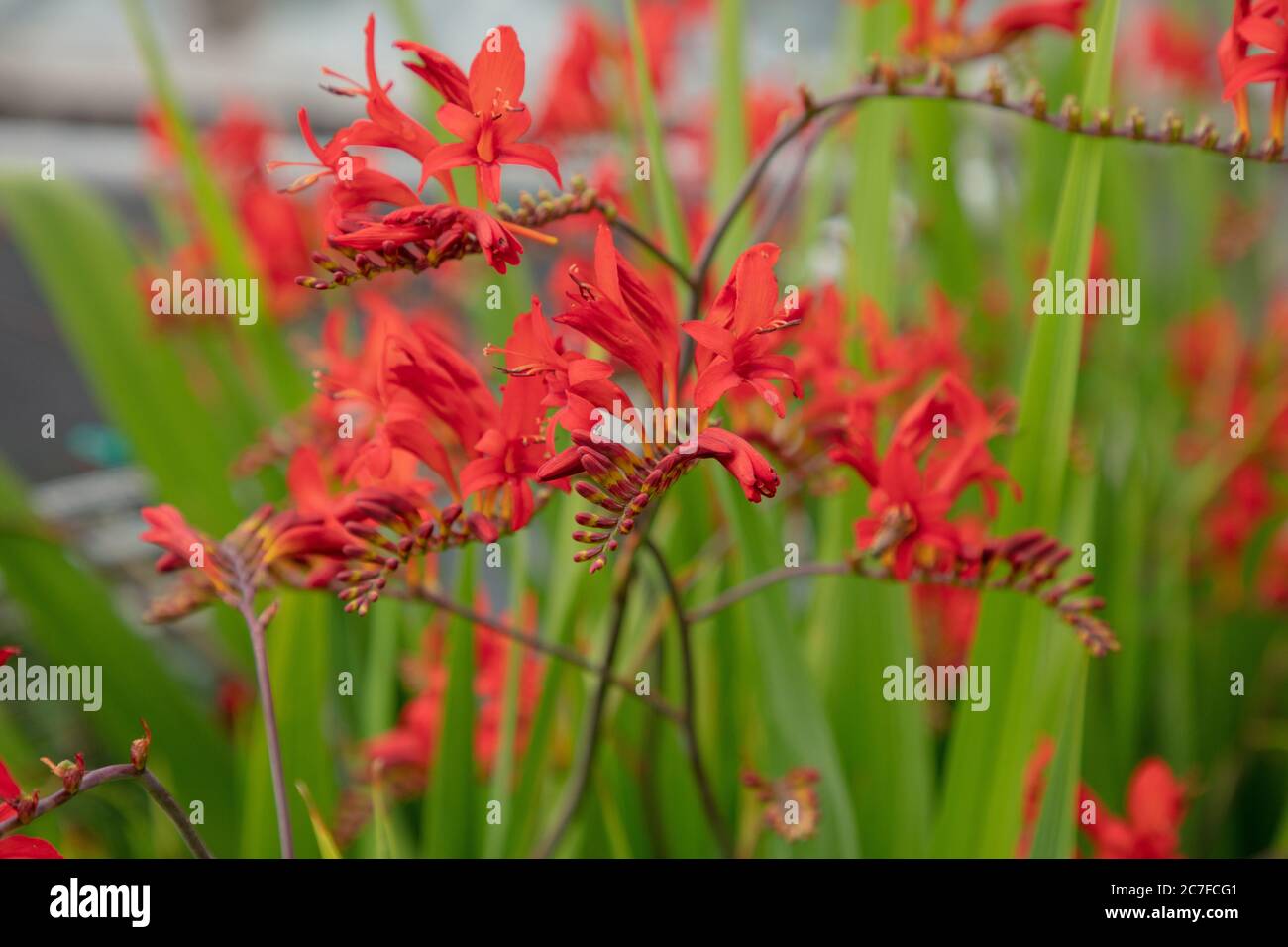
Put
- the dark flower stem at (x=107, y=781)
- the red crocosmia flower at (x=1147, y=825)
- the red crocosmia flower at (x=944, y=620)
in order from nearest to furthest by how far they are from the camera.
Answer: the dark flower stem at (x=107, y=781) < the red crocosmia flower at (x=1147, y=825) < the red crocosmia flower at (x=944, y=620)

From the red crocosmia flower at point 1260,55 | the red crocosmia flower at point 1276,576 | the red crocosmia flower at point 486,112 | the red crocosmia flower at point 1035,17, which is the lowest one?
the red crocosmia flower at point 1276,576

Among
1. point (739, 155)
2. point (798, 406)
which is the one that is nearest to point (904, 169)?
point (739, 155)

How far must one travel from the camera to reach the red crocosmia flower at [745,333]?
0.97 feet

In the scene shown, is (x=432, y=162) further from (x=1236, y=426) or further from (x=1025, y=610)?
(x=1236, y=426)

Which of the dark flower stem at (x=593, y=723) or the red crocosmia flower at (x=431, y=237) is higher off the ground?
the red crocosmia flower at (x=431, y=237)

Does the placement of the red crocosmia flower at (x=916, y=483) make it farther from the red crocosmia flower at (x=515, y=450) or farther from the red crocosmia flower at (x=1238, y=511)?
the red crocosmia flower at (x=1238, y=511)

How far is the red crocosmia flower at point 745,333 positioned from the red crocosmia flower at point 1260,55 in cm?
17

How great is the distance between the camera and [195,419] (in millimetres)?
802

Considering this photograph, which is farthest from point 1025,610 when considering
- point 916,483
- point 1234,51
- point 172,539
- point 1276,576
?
point 1276,576

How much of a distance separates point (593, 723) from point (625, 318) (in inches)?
6.4

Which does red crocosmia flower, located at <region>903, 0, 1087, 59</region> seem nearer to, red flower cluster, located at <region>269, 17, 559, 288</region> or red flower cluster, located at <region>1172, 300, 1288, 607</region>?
red flower cluster, located at <region>269, 17, 559, 288</region>

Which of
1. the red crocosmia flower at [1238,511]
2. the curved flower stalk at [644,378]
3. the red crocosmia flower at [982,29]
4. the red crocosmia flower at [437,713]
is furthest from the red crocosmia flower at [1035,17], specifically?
the red crocosmia flower at [1238,511]

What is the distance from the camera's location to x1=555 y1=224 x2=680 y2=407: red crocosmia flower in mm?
295

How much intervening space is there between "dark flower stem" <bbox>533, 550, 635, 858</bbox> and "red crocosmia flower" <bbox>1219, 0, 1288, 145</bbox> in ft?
0.77
